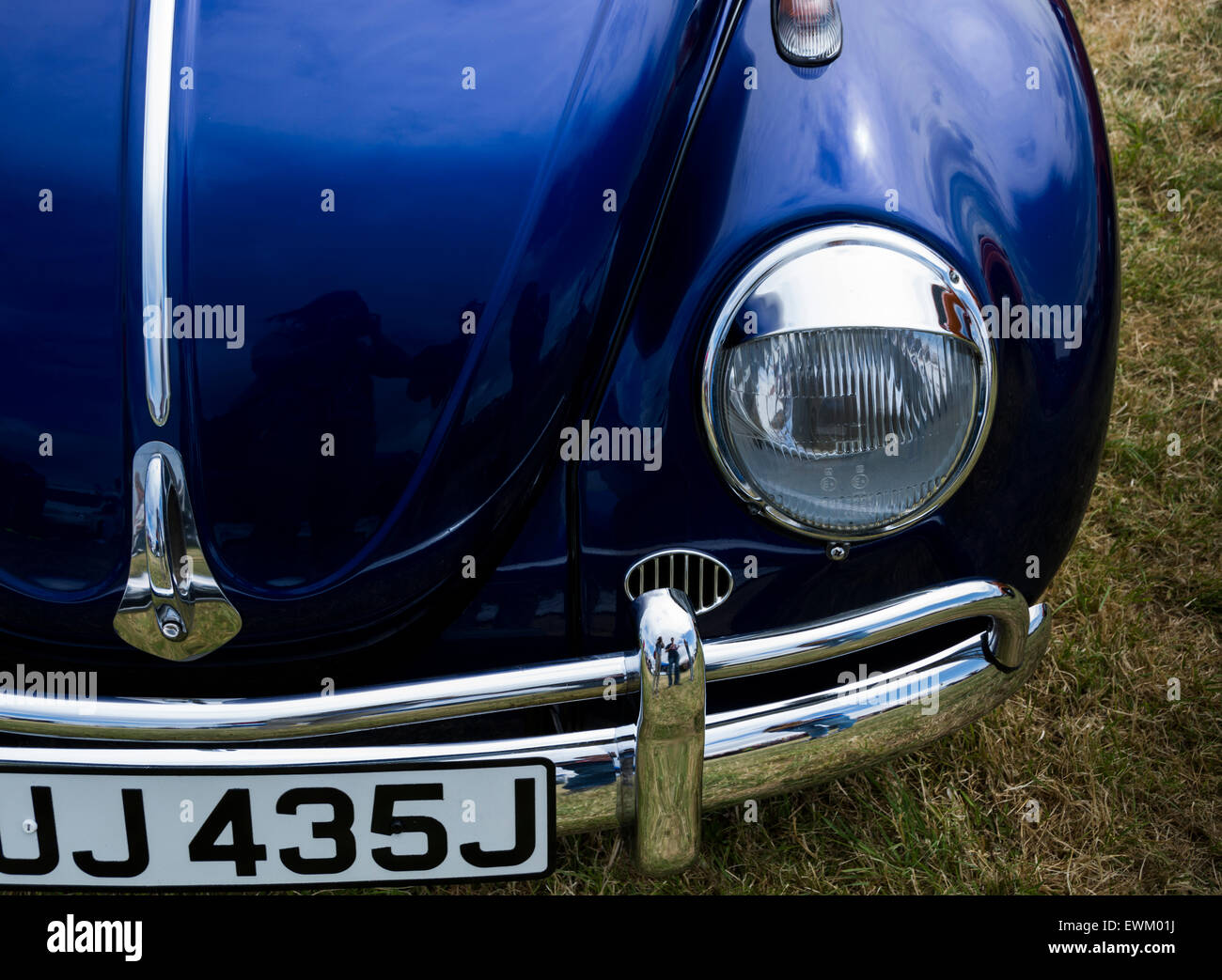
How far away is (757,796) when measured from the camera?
49.2 inches

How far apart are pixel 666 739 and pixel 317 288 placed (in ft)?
1.86

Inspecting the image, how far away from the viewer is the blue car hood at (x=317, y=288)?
111 cm

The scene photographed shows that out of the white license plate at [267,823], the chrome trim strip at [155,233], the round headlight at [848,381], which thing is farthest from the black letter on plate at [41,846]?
the round headlight at [848,381]

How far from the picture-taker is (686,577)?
1222 millimetres

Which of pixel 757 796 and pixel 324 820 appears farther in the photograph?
pixel 757 796

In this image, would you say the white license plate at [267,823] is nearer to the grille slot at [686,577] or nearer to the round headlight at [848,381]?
the grille slot at [686,577]

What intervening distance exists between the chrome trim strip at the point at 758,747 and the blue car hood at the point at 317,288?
14cm

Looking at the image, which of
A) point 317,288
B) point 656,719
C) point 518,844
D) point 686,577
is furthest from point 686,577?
point 317,288

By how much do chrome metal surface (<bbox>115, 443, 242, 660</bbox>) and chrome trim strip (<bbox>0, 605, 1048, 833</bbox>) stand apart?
115 millimetres

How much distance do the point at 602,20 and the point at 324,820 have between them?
0.90 metres

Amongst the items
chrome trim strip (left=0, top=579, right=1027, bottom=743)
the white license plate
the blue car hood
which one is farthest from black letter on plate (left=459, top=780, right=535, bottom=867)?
the blue car hood

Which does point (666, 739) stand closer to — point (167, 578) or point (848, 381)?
point (848, 381)
